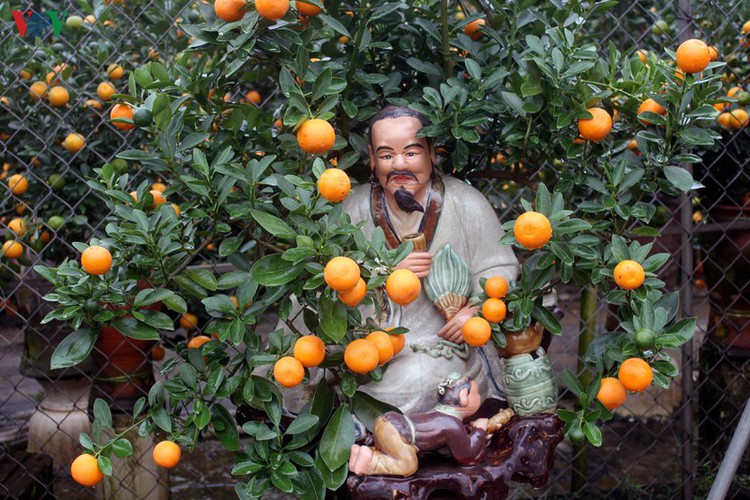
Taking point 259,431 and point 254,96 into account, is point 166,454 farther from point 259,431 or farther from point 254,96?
point 254,96

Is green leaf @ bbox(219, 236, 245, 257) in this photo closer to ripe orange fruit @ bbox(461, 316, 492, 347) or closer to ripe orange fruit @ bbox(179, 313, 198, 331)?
ripe orange fruit @ bbox(461, 316, 492, 347)

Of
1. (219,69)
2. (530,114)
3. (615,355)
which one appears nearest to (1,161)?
(219,69)

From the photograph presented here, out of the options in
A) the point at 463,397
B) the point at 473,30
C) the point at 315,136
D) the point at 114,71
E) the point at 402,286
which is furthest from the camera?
the point at 114,71

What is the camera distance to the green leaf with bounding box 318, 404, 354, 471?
1.75 meters

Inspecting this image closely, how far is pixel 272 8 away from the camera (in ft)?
5.62

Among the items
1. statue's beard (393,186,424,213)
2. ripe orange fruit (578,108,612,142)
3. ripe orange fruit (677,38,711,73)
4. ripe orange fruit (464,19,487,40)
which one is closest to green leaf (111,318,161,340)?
statue's beard (393,186,424,213)

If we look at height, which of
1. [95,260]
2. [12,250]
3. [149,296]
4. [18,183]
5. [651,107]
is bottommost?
[12,250]

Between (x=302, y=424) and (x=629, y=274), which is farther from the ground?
(x=629, y=274)

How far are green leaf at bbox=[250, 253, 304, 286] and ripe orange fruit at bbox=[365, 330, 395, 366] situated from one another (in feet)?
0.70

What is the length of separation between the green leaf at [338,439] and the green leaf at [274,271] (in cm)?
33

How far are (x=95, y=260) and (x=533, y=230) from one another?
91 centimetres

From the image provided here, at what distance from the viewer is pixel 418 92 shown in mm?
2248

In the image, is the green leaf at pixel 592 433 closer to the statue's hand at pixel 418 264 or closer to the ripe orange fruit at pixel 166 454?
the statue's hand at pixel 418 264

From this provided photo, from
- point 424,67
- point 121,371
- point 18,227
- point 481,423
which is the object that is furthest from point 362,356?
point 18,227
